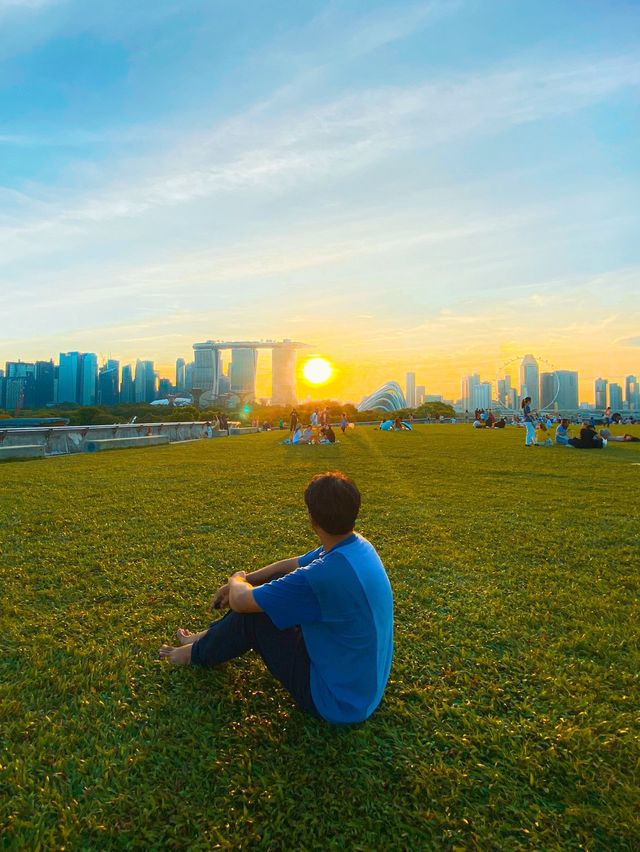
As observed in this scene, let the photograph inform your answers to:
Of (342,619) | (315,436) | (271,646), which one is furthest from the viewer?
(315,436)

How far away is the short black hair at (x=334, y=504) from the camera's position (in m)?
2.53

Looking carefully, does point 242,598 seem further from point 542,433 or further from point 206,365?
point 206,365

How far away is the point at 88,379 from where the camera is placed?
13088cm

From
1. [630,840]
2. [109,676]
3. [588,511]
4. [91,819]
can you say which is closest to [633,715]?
[630,840]

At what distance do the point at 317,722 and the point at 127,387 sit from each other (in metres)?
155

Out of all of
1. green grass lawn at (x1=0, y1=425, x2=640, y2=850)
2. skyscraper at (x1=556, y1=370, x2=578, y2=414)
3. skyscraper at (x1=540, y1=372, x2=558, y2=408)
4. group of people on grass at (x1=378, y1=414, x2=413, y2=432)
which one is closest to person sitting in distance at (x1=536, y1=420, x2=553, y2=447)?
group of people on grass at (x1=378, y1=414, x2=413, y2=432)

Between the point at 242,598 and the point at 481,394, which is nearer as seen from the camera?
the point at 242,598

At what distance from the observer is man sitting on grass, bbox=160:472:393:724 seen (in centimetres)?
243

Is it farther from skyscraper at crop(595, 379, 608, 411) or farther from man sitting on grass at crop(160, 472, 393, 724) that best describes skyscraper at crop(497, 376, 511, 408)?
man sitting on grass at crop(160, 472, 393, 724)

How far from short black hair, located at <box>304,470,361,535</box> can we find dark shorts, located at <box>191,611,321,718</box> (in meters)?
0.68

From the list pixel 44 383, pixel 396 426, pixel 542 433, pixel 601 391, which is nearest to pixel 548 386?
pixel 601 391

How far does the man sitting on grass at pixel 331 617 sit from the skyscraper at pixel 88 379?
Answer: 138862 millimetres

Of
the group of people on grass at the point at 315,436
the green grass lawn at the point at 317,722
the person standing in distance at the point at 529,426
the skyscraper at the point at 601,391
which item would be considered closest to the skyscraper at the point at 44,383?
the group of people on grass at the point at 315,436

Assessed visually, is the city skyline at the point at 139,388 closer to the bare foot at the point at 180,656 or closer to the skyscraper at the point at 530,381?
the skyscraper at the point at 530,381
